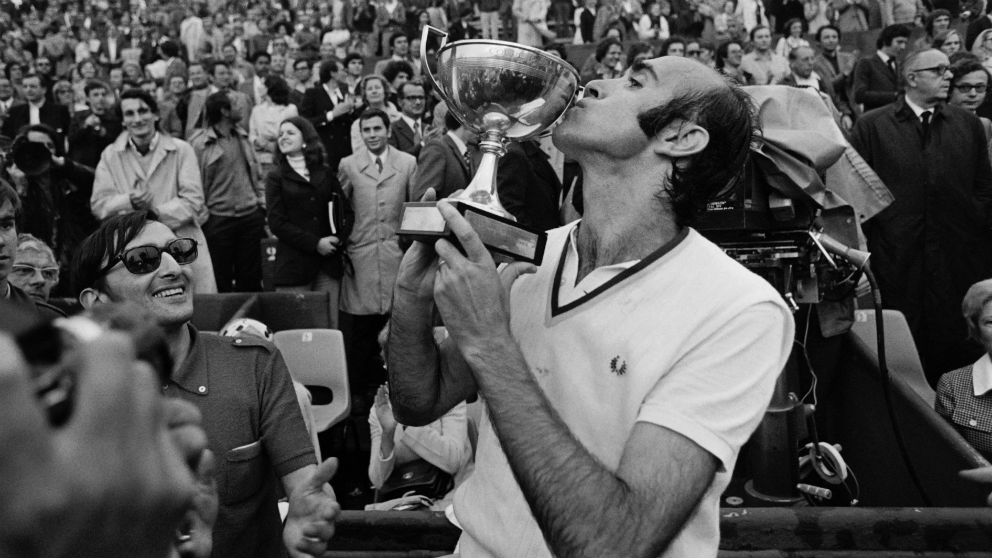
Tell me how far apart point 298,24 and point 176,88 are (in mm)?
6978

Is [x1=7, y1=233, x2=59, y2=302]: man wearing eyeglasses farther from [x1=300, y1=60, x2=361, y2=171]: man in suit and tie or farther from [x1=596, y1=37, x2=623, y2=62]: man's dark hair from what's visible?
[x1=596, y1=37, x2=623, y2=62]: man's dark hair

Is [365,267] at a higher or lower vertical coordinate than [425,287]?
lower

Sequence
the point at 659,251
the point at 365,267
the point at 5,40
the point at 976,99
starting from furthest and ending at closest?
the point at 5,40 < the point at 976,99 < the point at 365,267 < the point at 659,251

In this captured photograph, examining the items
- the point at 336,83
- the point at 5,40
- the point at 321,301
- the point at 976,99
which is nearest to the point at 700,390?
the point at 321,301

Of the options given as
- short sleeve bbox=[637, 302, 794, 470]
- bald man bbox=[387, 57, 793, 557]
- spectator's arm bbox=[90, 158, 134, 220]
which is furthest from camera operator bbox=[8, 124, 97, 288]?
short sleeve bbox=[637, 302, 794, 470]

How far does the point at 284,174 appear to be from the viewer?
6.78 m

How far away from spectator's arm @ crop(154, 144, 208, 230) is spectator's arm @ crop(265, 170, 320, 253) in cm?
50

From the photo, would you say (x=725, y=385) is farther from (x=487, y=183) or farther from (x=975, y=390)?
(x=975, y=390)

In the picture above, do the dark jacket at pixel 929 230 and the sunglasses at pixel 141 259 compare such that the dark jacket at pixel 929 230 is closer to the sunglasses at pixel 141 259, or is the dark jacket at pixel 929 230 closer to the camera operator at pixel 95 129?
the sunglasses at pixel 141 259

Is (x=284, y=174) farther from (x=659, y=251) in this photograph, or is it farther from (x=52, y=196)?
(x=659, y=251)

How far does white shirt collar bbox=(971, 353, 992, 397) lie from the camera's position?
416cm

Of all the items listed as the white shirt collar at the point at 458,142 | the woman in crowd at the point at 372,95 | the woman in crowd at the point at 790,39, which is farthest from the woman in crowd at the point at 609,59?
the woman in crowd at the point at 790,39

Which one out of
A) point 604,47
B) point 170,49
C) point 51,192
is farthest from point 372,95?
point 170,49

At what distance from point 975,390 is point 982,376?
0.06 metres
